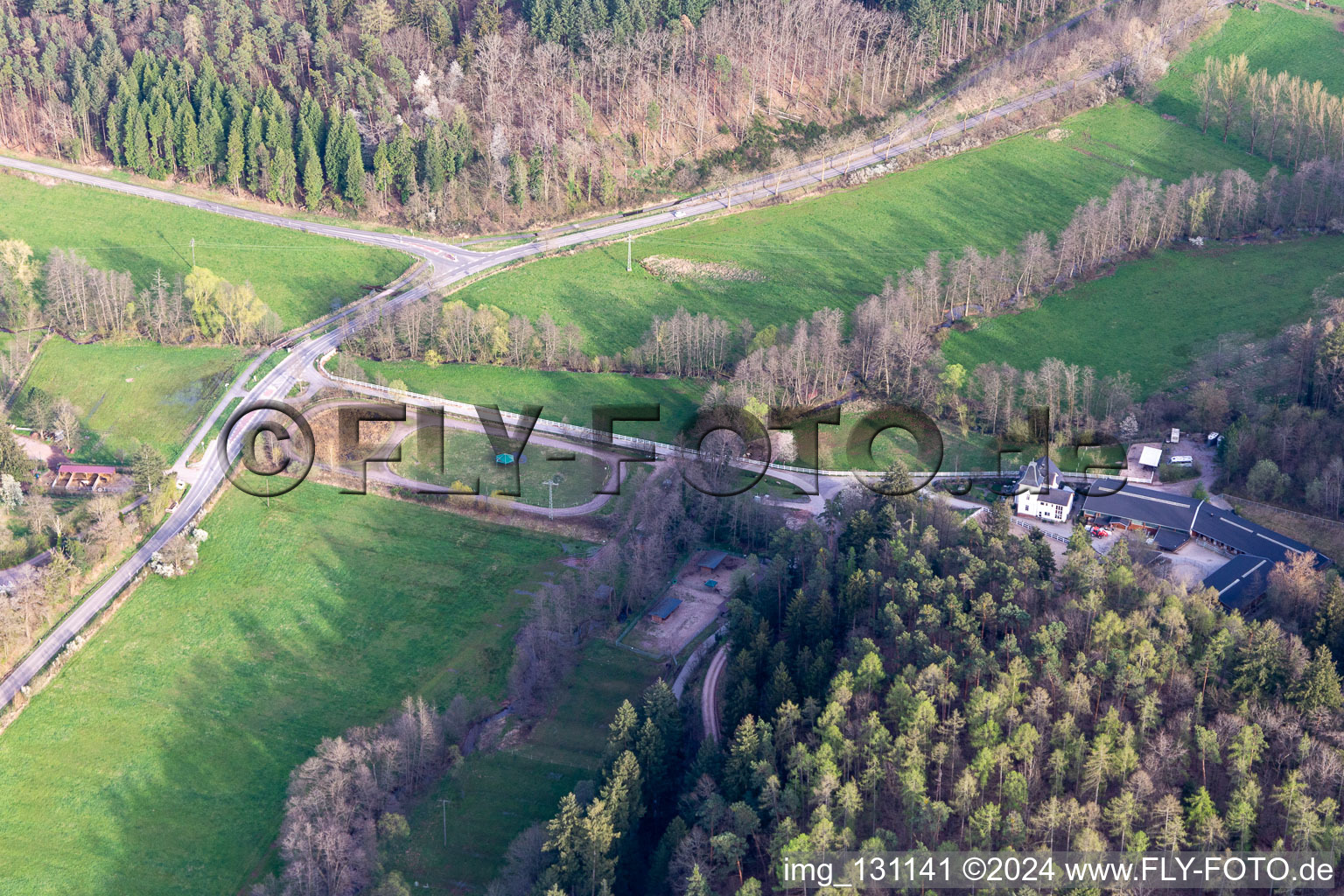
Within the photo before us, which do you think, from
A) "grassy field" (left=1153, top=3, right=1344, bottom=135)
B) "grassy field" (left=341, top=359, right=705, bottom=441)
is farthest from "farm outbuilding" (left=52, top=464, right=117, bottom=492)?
"grassy field" (left=1153, top=3, right=1344, bottom=135)

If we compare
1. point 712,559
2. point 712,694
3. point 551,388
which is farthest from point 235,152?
point 712,694

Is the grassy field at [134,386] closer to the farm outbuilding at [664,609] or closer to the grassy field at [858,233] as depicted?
the grassy field at [858,233]

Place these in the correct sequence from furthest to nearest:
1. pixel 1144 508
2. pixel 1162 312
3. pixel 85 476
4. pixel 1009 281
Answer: pixel 1009 281
pixel 1162 312
pixel 85 476
pixel 1144 508

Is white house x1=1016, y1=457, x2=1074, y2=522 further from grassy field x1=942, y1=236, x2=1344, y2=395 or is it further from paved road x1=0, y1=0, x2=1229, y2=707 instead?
paved road x1=0, y1=0, x2=1229, y2=707

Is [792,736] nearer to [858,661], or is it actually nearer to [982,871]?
[858,661]

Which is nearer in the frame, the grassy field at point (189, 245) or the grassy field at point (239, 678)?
the grassy field at point (239, 678)

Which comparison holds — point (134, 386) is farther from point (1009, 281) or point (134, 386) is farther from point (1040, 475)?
point (1009, 281)

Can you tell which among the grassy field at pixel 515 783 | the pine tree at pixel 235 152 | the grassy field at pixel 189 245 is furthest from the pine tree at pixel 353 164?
the grassy field at pixel 515 783
